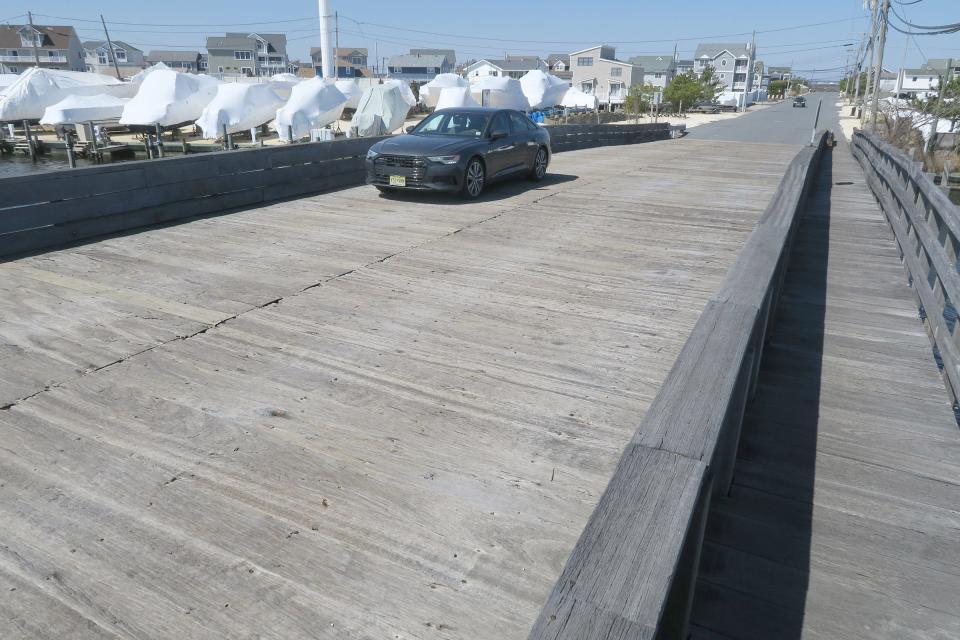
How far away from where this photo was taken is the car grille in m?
10.9

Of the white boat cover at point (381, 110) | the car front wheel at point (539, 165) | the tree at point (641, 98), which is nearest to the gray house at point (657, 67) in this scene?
the tree at point (641, 98)

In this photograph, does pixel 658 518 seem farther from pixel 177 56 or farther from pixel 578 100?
pixel 177 56

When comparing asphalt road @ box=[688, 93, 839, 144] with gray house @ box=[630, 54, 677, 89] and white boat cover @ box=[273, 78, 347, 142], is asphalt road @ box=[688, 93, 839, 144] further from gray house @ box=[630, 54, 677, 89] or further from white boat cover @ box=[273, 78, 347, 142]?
gray house @ box=[630, 54, 677, 89]

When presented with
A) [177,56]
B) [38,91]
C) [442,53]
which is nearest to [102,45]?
[177,56]

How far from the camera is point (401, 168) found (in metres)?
11.1

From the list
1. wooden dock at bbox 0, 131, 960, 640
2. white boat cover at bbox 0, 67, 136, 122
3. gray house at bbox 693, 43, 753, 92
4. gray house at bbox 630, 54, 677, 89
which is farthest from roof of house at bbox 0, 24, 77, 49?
wooden dock at bbox 0, 131, 960, 640

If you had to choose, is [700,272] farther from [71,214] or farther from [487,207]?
[71,214]

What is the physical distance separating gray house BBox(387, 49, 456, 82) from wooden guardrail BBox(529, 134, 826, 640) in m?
149

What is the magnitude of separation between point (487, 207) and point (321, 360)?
21.9ft

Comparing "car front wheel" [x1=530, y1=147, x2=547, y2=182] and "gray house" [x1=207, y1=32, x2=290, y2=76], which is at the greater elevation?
"gray house" [x1=207, y1=32, x2=290, y2=76]

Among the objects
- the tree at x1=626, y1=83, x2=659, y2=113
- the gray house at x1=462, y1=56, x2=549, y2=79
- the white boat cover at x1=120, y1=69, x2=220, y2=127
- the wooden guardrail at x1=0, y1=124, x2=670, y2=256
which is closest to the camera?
the wooden guardrail at x1=0, y1=124, x2=670, y2=256

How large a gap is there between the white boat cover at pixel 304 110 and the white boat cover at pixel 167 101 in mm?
4754

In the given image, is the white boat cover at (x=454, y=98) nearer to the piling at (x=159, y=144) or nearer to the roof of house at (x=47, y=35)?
the piling at (x=159, y=144)

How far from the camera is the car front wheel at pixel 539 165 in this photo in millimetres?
13766
